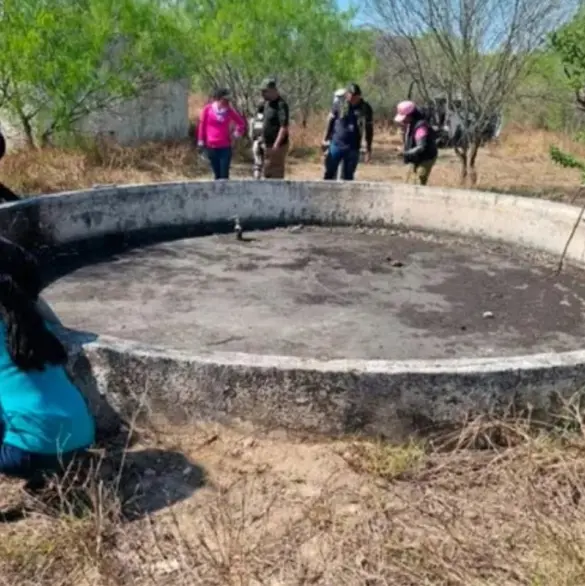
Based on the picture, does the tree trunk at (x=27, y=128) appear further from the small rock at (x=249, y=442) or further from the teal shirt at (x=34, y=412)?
the teal shirt at (x=34, y=412)

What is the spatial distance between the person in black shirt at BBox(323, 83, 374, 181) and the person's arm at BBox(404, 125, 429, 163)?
937mm

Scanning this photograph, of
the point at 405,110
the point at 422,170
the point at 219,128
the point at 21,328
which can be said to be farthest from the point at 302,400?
the point at 219,128

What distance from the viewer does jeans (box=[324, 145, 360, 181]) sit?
10680mm

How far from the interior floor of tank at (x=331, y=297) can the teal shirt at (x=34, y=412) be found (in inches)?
81.2

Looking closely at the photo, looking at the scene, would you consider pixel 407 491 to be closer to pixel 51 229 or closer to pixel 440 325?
pixel 440 325

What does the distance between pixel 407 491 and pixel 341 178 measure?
7754 mm

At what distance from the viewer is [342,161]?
10875mm

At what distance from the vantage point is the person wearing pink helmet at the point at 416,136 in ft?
31.6

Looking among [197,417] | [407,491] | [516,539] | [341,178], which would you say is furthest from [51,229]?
[516,539]

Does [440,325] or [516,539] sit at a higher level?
[516,539]

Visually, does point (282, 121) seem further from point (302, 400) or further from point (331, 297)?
point (302, 400)

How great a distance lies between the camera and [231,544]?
9.83 ft

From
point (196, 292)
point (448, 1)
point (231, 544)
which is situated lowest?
point (196, 292)

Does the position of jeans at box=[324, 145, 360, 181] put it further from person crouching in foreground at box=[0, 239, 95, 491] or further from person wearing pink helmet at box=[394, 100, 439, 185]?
person crouching in foreground at box=[0, 239, 95, 491]
